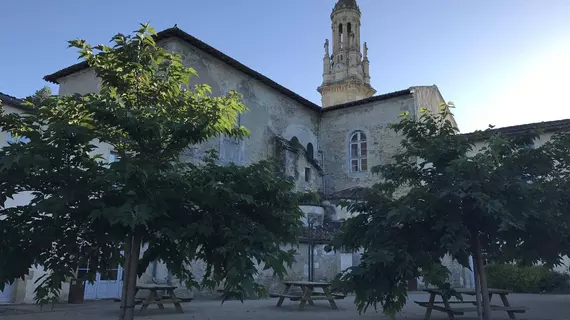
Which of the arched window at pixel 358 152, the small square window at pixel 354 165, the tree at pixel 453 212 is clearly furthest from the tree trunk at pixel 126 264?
the small square window at pixel 354 165

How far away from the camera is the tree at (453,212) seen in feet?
20.8

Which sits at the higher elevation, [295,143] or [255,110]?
[255,110]

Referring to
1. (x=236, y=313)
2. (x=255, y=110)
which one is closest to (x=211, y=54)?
(x=255, y=110)

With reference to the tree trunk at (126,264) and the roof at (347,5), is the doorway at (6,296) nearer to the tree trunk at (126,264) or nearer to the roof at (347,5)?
the tree trunk at (126,264)

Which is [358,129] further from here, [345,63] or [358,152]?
[345,63]

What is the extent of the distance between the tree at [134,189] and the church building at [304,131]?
407 inches

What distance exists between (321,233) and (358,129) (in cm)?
730

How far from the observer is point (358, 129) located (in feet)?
79.5

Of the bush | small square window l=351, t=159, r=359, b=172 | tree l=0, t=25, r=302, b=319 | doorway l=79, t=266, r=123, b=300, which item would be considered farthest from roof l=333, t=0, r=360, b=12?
tree l=0, t=25, r=302, b=319

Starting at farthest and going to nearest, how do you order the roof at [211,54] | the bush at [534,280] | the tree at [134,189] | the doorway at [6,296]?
the bush at [534,280], the roof at [211,54], the doorway at [6,296], the tree at [134,189]

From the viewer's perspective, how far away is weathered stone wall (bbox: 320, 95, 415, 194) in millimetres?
23047

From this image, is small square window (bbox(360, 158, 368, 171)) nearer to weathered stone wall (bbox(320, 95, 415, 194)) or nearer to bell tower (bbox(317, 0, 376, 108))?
weathered stone wall (bbox(320, 95, 415, 194))

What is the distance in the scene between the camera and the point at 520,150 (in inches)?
276

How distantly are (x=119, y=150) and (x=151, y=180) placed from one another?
718 mm
